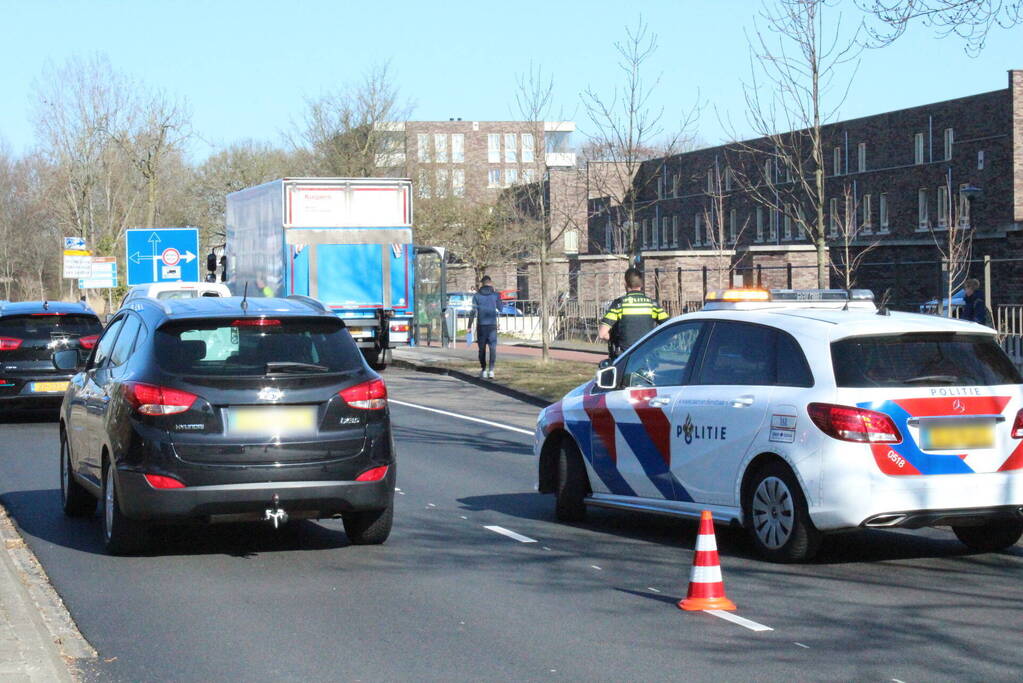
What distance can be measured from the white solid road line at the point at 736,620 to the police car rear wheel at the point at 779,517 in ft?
4.00

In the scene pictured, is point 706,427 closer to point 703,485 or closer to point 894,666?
point 703,485

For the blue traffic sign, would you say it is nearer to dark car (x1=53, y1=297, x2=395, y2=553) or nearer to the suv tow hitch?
dark car (x1=53, y1=297, x2=395, y2=553)

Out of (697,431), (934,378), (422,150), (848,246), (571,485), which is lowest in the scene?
(571,485)

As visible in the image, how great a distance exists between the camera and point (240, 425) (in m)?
8.16

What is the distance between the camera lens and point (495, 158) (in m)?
131

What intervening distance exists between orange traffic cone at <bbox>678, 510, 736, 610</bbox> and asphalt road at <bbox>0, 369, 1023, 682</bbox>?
A: 0.12 m

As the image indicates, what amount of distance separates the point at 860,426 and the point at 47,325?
523 inches

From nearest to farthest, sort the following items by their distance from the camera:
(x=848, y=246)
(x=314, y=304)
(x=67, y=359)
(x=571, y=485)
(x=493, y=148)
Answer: (x=314, y=304), (x=571, y=485), (x=67, y=359), (x=848, y=246), (x=493, y=148)

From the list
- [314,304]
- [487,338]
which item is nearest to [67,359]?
[314,304]

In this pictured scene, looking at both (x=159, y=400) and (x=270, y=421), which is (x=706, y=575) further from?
(x=159, y=400)

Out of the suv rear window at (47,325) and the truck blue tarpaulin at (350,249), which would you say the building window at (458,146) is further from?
the suv rear window at (47,325)

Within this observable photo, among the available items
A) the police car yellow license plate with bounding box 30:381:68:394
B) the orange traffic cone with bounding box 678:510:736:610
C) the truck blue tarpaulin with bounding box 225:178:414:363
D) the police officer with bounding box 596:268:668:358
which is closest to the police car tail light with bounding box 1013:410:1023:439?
the orange traffic cone with bounding box 678:510:736:610

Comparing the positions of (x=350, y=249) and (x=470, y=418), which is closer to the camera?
(x=470, y=418)

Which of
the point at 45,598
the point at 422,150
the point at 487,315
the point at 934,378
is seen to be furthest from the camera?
the point at 422,150
